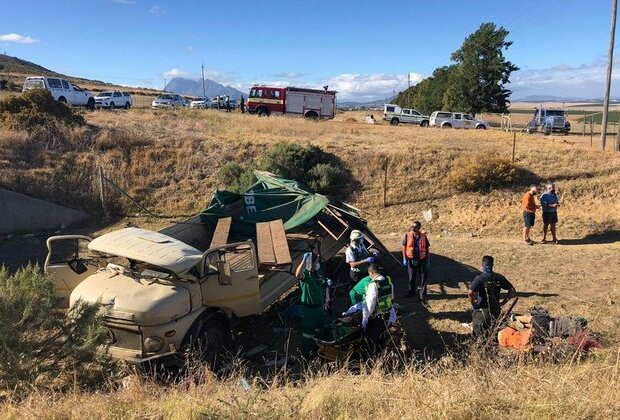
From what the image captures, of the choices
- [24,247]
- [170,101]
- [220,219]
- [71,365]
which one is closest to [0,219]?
[24,247]

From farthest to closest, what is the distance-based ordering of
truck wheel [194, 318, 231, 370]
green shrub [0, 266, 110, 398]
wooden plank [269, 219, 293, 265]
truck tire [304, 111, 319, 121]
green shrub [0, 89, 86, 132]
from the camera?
1. truck tire [304, 111, 319, 121]
2. green shrub [0, 89, 86, 132]
3. wooden plank [269, 219, 293, 265]
4. truck wheel [194, 318, 231, 370]
5. green shrub [0, 266, 110, 398]

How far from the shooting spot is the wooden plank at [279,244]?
29.2ft

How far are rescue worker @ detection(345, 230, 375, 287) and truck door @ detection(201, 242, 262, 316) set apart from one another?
94.4 inches

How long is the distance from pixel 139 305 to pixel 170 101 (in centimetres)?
4168

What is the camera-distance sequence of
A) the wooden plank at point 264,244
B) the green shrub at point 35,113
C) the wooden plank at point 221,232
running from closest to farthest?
1. the wooden plank at point 264,244
2. the wooden plank at point 221,232
3. the green shrub at point 35,113

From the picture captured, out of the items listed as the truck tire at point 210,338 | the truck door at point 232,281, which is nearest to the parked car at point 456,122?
the truck door at point 232,281

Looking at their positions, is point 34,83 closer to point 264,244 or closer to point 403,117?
point 403,117

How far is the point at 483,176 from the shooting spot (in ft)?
56.9

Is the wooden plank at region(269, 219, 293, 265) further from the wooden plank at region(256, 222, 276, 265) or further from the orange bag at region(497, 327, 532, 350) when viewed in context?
the orange bag at region(497, 327, 532, 350)

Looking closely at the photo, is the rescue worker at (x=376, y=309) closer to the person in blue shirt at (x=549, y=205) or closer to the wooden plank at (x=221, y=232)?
the wooden plank at (x=221, y=232)

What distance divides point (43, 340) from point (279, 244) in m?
5.04

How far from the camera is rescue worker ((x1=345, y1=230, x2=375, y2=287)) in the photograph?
9164mm

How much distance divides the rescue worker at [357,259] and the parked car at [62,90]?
25.8 m

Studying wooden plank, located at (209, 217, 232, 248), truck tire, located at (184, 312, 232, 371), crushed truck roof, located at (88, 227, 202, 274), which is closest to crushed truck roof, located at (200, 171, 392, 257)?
wooden plank, located at (209, 217, 232, 248)
